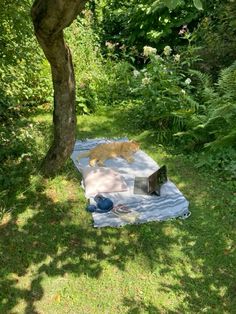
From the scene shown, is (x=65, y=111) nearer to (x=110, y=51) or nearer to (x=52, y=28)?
(x=52, y=28)

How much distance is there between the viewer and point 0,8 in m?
5.54

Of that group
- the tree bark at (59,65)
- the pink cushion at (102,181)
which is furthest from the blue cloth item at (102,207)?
the tree bark at (59,65)

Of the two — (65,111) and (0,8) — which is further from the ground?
(0,8)

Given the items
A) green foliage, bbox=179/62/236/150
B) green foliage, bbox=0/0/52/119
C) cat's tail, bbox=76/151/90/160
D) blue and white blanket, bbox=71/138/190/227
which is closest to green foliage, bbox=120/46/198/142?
green foliage, bbox=179/62/236/150

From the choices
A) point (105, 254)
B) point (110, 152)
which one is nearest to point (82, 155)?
point (110, 152)

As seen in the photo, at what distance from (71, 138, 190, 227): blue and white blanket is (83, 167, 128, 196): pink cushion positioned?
0.28ft

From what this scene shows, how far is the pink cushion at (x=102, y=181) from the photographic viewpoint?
5.90 metres

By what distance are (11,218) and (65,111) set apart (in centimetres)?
156

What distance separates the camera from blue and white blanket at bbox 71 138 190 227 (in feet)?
17.4

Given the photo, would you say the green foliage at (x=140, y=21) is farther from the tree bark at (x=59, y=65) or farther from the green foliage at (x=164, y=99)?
the tree bark at (x=59, y=65)

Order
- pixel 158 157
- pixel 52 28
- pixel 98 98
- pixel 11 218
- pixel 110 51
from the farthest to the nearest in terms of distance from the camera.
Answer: pixel 110 51, pixel 98 98, pixel 158 157, pixel 11 218, pixel 52 28

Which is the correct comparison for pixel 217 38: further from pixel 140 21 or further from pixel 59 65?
pixel 59 65

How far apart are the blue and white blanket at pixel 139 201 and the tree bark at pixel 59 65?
2.52 ft

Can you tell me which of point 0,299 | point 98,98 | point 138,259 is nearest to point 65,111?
point 138,259
